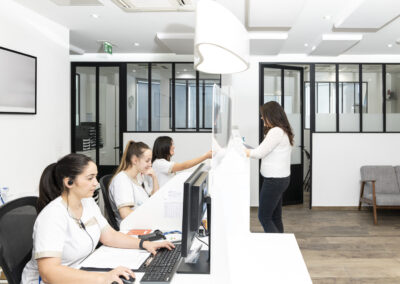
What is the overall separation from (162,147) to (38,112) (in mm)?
1431

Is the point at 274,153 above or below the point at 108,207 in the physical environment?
above

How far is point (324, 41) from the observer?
14.8 ft

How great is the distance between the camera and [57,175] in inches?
66.3

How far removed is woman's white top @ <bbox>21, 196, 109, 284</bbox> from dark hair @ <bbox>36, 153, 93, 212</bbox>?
70mm

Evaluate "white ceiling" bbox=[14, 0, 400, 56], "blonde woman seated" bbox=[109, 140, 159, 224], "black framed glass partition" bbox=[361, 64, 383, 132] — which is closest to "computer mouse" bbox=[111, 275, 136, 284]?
"blonde woman seated" bbox=[109, 140, 159, 224]

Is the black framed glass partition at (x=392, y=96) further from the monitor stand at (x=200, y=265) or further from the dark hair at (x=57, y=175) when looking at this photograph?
the dark hair at (x=57, y=175)

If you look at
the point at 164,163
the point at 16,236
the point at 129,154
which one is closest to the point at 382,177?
the point at 164,163

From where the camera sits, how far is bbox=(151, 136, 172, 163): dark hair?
3283 millimetres

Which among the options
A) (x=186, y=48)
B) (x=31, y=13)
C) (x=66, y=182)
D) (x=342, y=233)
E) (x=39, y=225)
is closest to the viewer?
(x=39, y=225)

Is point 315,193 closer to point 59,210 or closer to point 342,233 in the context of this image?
point 342,233

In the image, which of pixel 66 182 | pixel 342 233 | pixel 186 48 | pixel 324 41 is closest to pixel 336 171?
pixel 342 233

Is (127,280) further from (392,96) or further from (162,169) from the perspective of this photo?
(392,96)

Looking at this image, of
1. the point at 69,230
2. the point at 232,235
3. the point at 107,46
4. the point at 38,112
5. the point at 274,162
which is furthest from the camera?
the point at 107,46

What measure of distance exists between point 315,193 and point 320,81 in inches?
73.5
